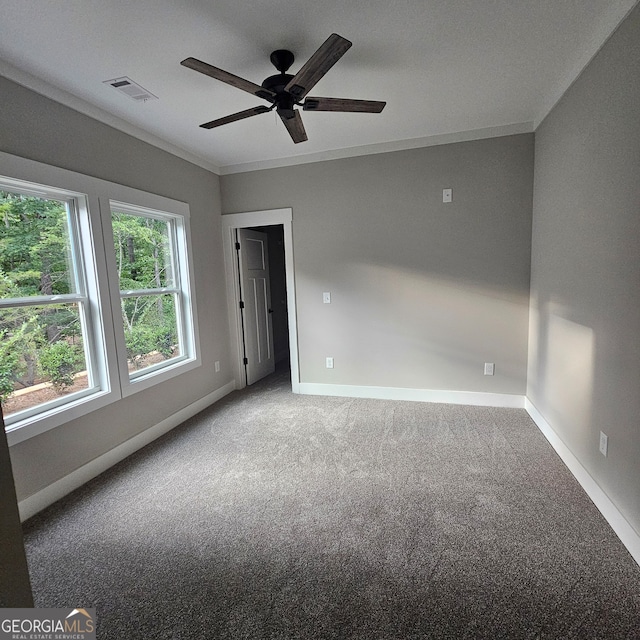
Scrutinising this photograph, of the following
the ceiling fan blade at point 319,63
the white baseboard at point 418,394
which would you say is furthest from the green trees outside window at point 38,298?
the white baseboard at point 418,394

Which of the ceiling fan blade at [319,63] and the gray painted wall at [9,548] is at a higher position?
the ceiling fan blade at [319,63]

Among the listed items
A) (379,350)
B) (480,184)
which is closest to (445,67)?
(480,184)

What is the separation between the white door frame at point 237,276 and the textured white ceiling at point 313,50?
1.09 meters

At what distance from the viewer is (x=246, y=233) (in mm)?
4379

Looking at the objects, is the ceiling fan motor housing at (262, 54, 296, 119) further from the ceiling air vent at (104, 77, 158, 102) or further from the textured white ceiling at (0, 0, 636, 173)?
the ceiling air vent at (104, 77, 158, 102)

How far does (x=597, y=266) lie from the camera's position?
204cm

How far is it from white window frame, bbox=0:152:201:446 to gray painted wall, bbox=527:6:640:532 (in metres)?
3.22

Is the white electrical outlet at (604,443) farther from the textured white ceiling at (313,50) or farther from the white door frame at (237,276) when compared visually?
the white door frame at (237,276)

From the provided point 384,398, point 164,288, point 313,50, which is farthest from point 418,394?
point 313,50

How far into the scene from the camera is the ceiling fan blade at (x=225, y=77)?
1.71m

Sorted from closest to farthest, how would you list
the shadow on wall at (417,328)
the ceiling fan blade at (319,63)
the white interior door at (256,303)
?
the ceiling fan blade at (319,63)
the shadow on wall at (417,328)
the white interior door at (256,303)

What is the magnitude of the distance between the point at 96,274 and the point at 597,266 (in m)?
3.25

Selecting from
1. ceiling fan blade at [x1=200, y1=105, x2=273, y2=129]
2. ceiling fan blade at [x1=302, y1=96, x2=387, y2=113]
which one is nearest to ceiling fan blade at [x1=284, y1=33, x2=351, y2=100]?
ceiling fan blade at [x1=302, y1=96, x2=387, y2=113]

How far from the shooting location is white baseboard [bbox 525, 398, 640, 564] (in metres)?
1.69
